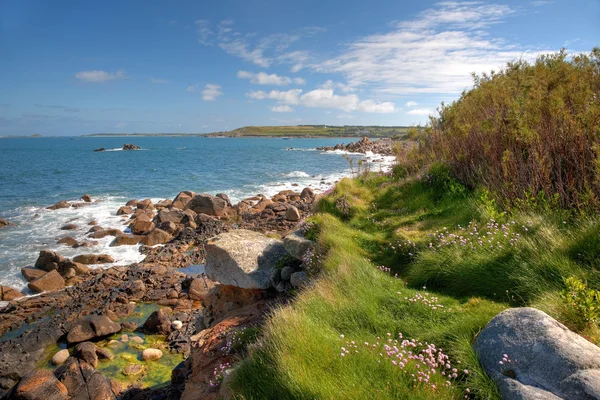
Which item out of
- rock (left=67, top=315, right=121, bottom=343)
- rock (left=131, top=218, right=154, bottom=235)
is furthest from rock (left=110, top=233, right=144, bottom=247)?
rock (left=67, top=315, right=121, bottom=343)

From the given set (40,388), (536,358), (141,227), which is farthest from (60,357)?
(141,227)

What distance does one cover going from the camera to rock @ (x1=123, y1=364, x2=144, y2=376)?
9.73 m

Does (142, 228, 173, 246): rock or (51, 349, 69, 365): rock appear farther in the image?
(142, 228, 173, 246): rock

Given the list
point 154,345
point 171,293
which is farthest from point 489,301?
point 171,293

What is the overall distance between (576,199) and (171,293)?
46.5 feet

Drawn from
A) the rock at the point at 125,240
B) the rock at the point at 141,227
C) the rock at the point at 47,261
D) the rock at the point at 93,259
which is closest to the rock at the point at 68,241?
the rock at the point at 125,240

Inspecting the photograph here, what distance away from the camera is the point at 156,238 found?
21.2 metres

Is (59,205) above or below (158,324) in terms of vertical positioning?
above

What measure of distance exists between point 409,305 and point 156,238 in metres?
19.6

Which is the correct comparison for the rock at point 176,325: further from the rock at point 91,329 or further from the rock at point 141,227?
the rock at point 141,227

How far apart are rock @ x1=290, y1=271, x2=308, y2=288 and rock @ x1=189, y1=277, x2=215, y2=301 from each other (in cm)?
815

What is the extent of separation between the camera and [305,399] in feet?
11.1

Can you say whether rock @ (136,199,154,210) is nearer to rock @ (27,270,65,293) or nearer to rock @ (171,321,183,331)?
rock @ (27,270,65,293)

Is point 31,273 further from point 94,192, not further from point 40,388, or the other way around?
point 94,192
